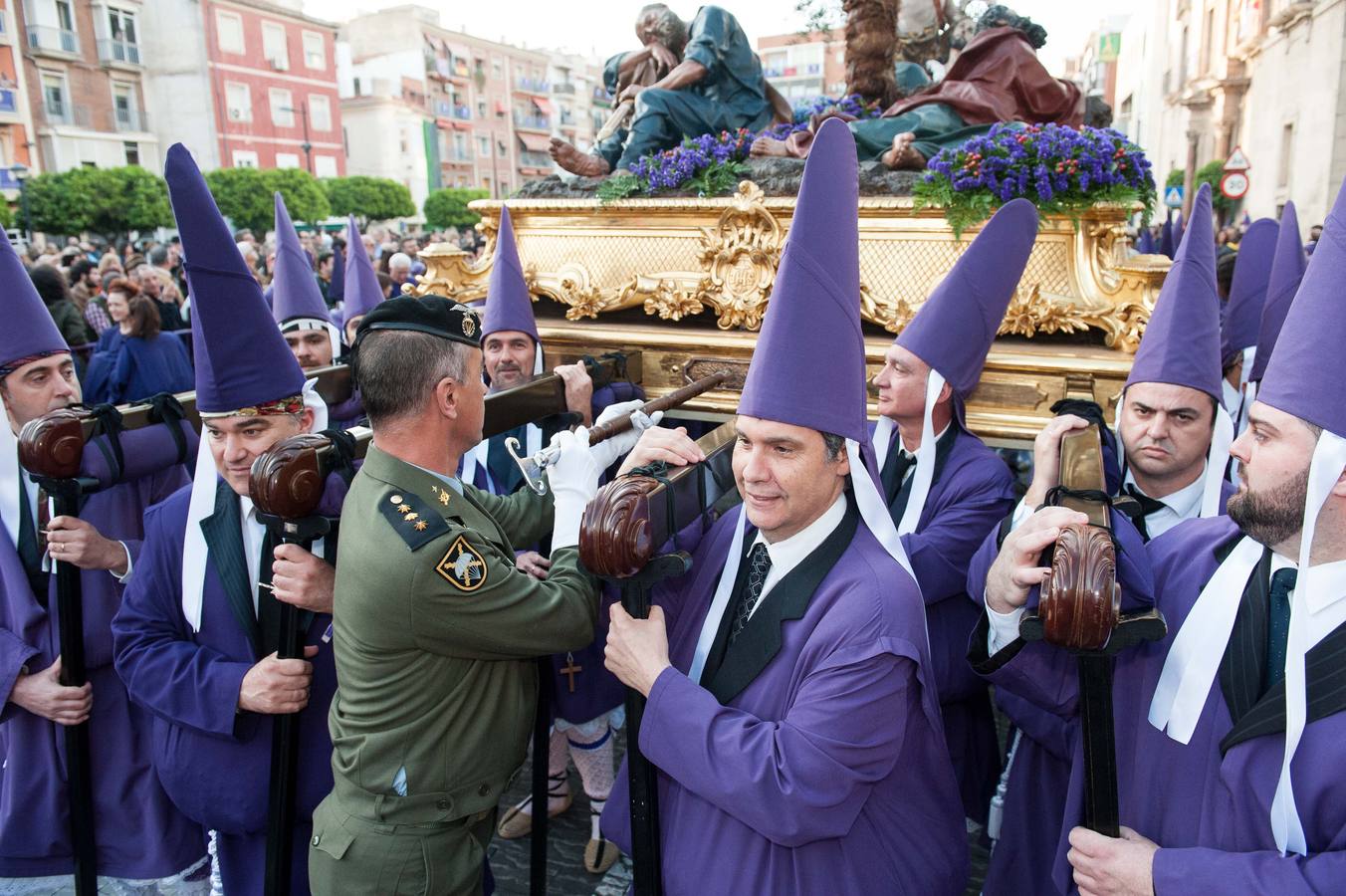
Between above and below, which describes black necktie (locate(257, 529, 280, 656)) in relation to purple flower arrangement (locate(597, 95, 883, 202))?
below

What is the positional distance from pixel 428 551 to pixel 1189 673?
1401mm

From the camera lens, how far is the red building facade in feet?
118

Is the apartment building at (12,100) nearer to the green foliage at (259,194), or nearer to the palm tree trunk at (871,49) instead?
the green foliage at (259,194)

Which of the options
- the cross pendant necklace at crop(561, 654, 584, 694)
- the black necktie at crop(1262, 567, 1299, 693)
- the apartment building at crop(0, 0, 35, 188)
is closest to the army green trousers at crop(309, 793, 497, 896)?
the cross pendant necklace at crop(561, 654, 584, 694)

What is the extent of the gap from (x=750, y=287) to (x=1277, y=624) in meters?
2.84

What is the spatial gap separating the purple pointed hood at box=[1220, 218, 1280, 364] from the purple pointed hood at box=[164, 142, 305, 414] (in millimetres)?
4073

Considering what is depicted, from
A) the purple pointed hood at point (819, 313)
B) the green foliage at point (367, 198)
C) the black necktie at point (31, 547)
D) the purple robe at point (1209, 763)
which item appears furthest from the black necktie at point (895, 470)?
the green foliage at point (367, 198)

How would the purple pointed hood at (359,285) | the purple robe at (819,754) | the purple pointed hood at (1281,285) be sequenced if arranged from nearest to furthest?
the purple robe at (819,754)
the purple pointed hood at (1281,285)
the purple pointed hood at (359,285)

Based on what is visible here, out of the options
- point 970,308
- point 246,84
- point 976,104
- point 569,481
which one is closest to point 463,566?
point 569,481

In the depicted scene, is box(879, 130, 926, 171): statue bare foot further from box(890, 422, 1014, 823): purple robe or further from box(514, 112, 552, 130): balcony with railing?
box(514, 112, 552, 130): balcony with railing

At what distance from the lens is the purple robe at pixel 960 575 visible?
2432 mm

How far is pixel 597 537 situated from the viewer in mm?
1505

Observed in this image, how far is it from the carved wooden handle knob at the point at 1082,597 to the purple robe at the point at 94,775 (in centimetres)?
236

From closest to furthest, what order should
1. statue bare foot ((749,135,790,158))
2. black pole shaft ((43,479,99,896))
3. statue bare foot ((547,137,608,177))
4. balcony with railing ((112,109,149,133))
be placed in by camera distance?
1. black pole shaft ((43,479,99,896))
2. statue bare foot ((749,135,790,158))
3. statue bare foot ((547,137,608,177))
4. balcony with railing ((112,109,149,133))
